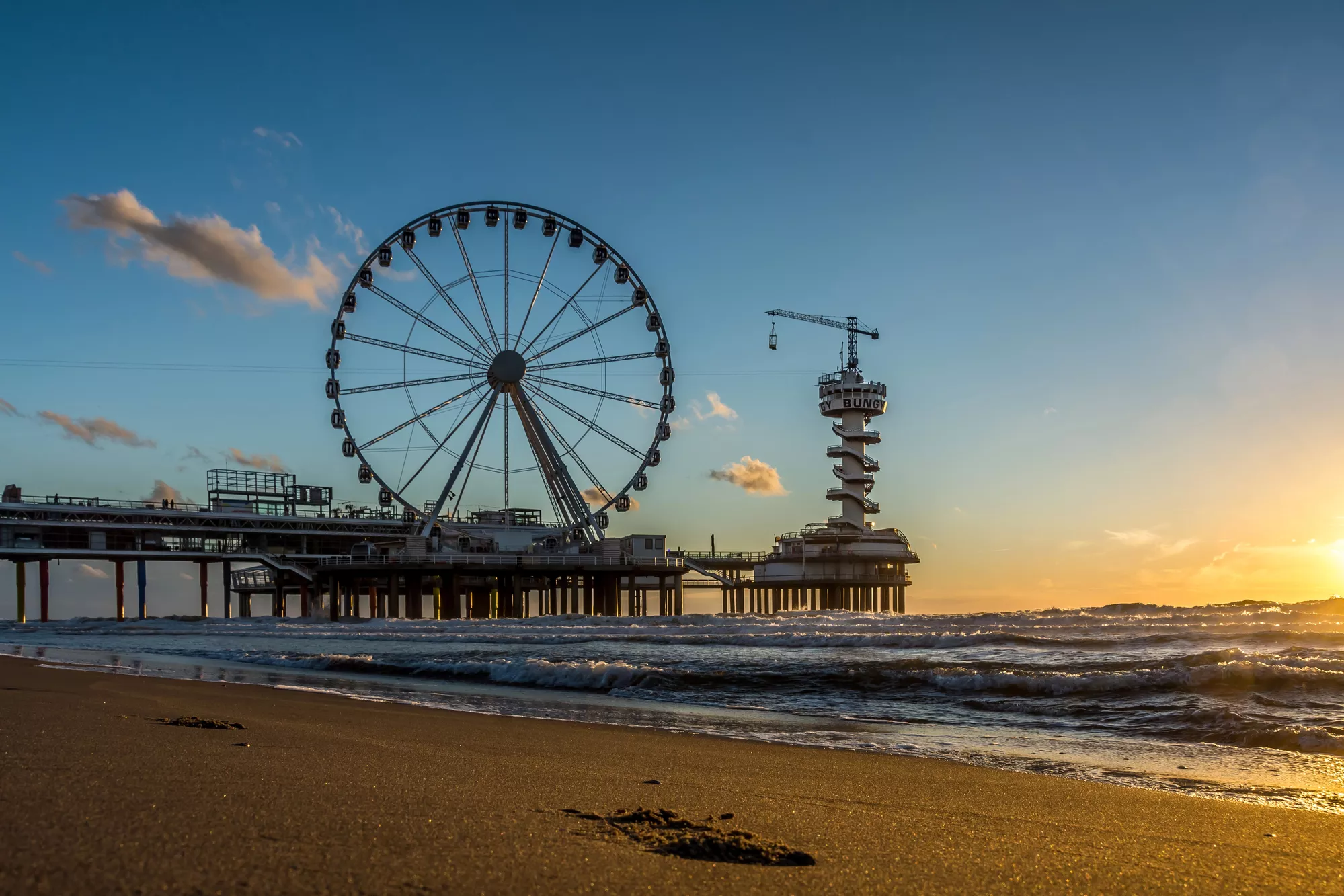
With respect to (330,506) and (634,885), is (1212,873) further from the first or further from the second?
(330,506)

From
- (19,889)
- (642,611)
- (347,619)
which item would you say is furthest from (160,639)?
(642,611)

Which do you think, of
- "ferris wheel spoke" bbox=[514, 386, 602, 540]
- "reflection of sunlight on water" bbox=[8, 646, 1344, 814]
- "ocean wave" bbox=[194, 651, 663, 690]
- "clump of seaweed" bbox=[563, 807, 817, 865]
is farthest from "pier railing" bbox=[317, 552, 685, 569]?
"clump of seaweed" bbox=[563, 807, 817, 865]

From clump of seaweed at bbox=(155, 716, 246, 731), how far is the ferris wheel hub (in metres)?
36.3

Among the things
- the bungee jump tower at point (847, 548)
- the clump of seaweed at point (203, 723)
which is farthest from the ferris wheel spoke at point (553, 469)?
the clump of seaweed at point (203, 723)

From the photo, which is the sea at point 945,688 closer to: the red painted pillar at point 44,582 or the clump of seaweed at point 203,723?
the clump of seaweed at point 203,723

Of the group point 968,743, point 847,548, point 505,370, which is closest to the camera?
point 968,743

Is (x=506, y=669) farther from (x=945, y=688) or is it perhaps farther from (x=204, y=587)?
(x=204, y=587)

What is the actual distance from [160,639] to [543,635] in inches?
404

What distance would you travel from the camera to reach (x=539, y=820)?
3164 millimetres

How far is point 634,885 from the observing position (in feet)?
7.66

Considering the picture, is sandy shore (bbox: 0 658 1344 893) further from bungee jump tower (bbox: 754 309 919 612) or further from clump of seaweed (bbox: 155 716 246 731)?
bungee jump tower (bbox: 754 309 919 612)

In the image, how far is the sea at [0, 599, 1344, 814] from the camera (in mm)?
6766

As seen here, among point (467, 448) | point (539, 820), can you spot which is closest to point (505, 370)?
point (467, 448)

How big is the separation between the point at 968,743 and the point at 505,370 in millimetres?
36595
